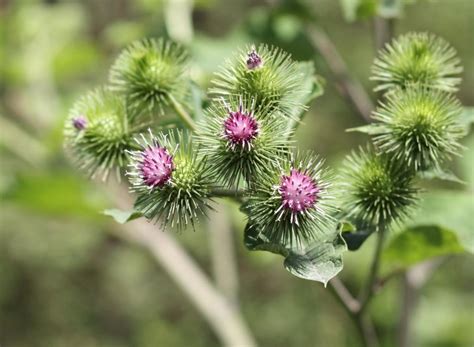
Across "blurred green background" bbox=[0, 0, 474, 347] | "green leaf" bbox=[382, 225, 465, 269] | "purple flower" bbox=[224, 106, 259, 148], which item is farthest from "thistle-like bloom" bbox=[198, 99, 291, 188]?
"blurred green background" bbox=[0, 0, 474, 347]

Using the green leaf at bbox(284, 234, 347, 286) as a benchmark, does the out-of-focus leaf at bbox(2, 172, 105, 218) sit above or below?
above

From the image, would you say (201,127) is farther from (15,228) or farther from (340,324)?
(15,228)

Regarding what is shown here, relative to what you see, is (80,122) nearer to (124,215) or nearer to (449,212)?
(124,215)

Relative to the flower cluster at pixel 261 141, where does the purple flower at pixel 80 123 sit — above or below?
above

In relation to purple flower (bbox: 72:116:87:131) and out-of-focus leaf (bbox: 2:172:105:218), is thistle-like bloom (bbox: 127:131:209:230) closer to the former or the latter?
purple flower (bbox: 72:116:87:131)

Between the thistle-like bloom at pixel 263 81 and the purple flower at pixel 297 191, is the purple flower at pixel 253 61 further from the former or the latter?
the purple flower at pixel 297 191

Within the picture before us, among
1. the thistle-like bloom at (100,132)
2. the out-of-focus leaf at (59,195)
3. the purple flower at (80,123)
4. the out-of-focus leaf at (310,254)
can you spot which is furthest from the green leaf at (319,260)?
the out-of-focus leaf at (59,195)

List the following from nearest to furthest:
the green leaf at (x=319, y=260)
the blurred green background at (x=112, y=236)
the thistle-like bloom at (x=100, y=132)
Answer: the green leaf at (x=319, y=260), the thistle-like bloom at (x=100, y=132), the blurred green background at (x=112, y=236)
